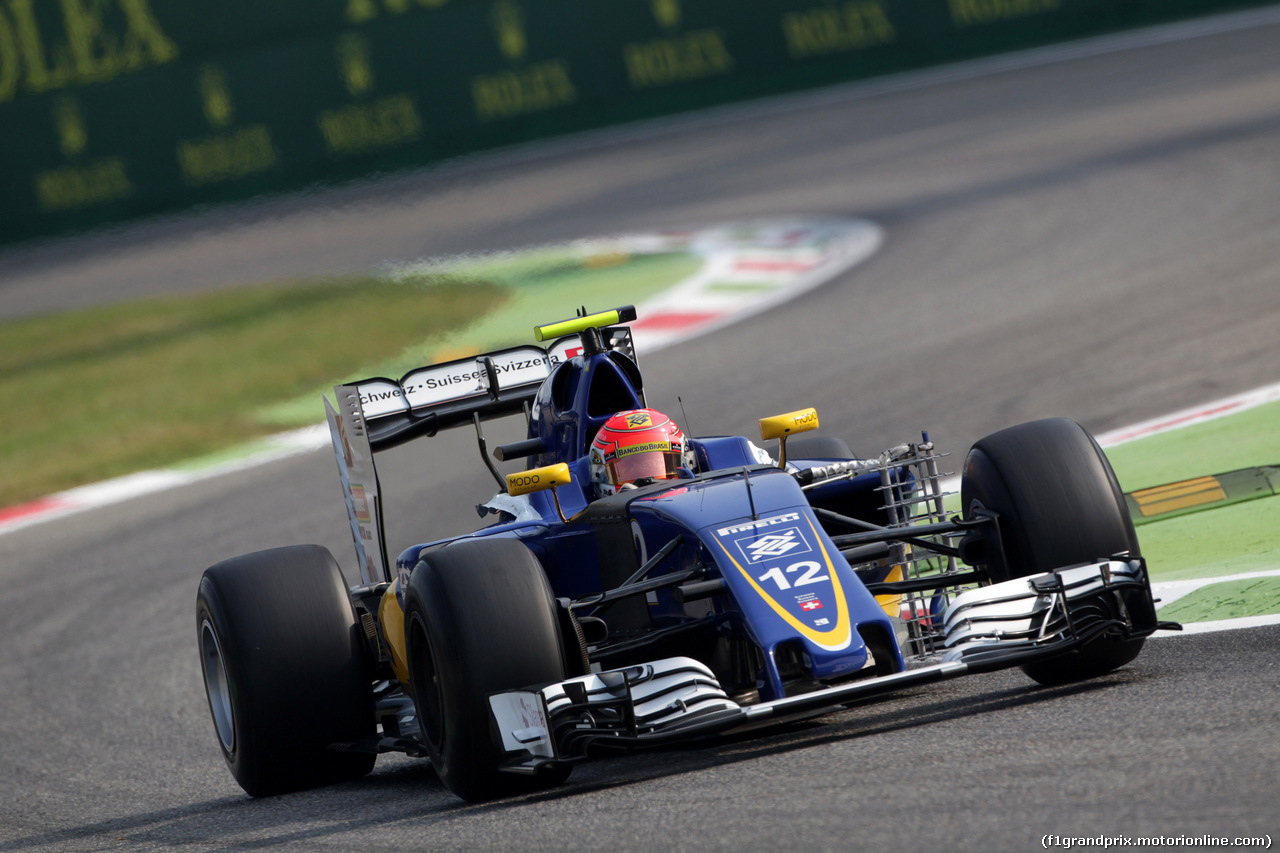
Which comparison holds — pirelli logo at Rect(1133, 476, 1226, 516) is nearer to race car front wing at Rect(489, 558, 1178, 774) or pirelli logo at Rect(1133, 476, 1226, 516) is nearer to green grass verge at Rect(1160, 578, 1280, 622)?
green grass verge at Rect(1160, 578, 1280, 622)

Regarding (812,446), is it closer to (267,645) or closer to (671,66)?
(267,645)

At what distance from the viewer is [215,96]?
74.5 feet

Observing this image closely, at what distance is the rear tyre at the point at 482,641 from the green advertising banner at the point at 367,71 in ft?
60.0

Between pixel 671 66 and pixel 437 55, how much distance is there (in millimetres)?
3459

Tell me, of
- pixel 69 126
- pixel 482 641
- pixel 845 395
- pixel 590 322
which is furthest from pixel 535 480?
pixel 69 126

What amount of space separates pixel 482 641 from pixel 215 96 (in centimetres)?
1891

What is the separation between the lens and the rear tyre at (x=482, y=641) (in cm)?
534

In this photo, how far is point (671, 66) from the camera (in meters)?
24.0

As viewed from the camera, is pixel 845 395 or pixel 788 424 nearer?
pixel 788 424

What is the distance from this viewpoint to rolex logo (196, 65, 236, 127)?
2255 cm

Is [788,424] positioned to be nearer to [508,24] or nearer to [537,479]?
[537,479]

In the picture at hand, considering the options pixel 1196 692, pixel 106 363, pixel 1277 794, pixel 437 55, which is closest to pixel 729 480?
pixel 1196 692

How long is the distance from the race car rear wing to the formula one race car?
0.05 m

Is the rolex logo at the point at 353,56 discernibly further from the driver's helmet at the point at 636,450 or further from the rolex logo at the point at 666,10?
the driver's helmet at the point at 636,450
